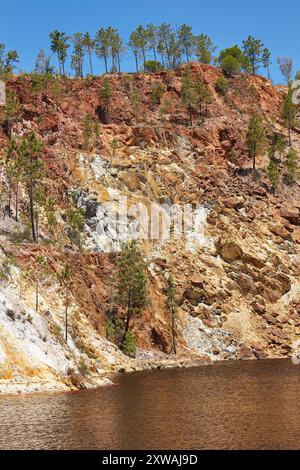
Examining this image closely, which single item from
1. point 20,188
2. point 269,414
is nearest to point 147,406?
point 269,414

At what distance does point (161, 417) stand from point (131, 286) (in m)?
42.5

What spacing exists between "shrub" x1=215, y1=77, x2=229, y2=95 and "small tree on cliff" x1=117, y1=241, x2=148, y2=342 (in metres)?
73.9

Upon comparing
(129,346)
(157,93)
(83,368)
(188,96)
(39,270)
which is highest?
(157,93)

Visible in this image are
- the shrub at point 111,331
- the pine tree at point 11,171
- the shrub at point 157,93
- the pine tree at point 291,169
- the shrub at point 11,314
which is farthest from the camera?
the shrub at point 157,93

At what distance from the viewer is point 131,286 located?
255ft

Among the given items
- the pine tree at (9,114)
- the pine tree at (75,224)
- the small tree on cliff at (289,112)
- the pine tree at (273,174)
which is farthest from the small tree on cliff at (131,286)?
the small tree on cliff at (289,112)

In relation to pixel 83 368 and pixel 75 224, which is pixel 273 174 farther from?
pixel 83 368

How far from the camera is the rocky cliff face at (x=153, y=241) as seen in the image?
60.8 meters

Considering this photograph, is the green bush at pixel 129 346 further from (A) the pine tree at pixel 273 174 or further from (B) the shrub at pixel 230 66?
(B) the shrub at pixel 230 66

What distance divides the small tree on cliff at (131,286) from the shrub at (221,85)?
243 feet

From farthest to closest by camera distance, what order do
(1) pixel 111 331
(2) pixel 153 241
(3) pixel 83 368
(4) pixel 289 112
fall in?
(4) pixel 289 112 → (2) pixel 153 241 → (1) pixel 111 331 → (3) pixel 83 368

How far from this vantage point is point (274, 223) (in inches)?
4139

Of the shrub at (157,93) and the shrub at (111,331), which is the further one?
the shrub at (157,93)

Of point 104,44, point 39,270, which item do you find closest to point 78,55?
point 104,44
